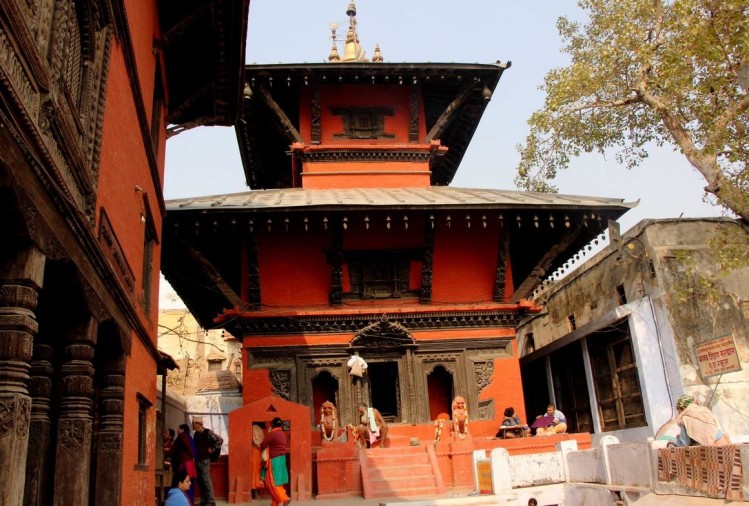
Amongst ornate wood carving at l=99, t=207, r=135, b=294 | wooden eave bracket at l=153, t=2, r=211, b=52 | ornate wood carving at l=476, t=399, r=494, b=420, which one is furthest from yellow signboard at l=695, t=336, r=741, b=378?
wooden eave bracket at l=153, t=2, r=211, b=52

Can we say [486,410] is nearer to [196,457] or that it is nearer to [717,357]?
[717,357]

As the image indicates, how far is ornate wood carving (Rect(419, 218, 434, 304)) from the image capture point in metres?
14.4

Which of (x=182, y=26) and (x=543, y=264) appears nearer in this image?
(x=182, y=26)

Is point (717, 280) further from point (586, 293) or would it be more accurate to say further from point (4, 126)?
point (4, 126)

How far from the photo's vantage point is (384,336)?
47.1 feet

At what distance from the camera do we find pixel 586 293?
18.3 metres

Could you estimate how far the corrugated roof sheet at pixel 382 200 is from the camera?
13219mm

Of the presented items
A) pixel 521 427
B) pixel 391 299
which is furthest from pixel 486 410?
pixel 391 299

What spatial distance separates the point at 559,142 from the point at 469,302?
4.22m

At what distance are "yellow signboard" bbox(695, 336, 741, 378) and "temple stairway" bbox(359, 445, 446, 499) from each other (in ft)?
19.2

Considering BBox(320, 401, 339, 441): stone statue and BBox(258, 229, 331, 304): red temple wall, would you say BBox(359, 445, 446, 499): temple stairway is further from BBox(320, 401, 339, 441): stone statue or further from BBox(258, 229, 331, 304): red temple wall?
BBox(258, 229, 331, 304): red temple wall

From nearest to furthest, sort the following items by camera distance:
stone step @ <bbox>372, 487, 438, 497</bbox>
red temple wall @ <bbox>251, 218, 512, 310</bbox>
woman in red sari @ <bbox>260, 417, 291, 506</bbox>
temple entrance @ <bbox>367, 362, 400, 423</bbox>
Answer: woman in red sari @ <bbox>260, 417, 291, 506</bbox>
stone step @ <bbox>372, 487, 438, 497</bbox>
red temple wall @ <bbox>251, 218, 512, 310</bbox>
temple entrance @ <bbox>367, 362, 400, 423</bbox>

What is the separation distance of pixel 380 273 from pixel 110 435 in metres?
8.96

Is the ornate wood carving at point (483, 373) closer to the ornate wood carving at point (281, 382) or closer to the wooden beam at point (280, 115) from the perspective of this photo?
the ornate wood carving at point (281, 382)
